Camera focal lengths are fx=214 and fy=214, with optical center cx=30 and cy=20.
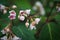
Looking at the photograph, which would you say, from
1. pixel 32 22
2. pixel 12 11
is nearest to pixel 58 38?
pixel 32 22

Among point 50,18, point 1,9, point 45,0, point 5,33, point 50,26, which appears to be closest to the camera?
point 5,33

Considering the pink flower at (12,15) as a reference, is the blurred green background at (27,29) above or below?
below

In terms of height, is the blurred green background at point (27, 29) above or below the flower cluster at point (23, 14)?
below

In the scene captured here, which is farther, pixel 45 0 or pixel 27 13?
pixel 45 0

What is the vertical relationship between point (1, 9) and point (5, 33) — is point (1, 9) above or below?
above

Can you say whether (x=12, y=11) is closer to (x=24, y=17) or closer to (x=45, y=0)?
(x=24, y=17)

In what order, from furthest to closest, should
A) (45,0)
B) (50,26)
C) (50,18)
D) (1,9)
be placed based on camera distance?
(45,0), (50,18), (50,26), (1,9)

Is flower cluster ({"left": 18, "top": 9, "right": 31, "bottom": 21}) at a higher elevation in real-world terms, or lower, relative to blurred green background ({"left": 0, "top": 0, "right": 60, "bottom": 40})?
higher

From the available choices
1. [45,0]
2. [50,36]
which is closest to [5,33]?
[50,36]

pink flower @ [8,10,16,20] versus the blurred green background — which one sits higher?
pink flower @ [8,10,16,20]
